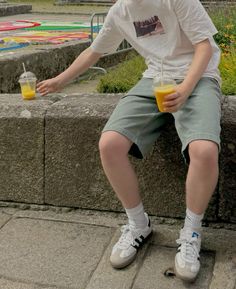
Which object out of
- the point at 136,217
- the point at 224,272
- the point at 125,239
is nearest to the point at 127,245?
the point at 125,239

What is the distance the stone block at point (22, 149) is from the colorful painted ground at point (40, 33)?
12.7 feet

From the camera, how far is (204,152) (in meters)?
2.29

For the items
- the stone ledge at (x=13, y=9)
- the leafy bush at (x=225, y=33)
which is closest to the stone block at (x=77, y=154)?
the leafy bush at (x=225, y=33)

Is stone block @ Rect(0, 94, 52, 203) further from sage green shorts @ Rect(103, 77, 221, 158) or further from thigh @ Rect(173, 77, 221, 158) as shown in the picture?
thigh @ Rect(173, 77, 221, 158)

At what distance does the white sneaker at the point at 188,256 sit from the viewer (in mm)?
2326

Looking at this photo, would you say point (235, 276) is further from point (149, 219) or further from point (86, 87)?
point (86, 87)

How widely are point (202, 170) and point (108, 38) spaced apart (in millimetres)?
1019

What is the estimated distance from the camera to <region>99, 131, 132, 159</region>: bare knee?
247cm

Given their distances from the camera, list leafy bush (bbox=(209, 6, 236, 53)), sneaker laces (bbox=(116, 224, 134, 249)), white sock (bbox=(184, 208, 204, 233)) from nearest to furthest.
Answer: white sock (bbox=(184, 208, 204, 233)) → sneaker laces (bbox=(116, 224, 134, 249)) → leafy bush (bbox=(209, 6, 236, 53))

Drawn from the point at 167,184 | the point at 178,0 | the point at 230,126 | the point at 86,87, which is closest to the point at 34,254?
the point at 167,184

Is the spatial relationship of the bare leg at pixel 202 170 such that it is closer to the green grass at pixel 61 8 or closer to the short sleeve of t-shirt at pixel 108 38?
the short sleeve of t-shirt at pixel 108 38

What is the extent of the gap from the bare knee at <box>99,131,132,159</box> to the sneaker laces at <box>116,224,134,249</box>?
39 cm

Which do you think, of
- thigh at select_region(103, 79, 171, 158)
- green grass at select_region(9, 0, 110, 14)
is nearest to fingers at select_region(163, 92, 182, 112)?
thigh at select_region(103, 79, 171, 158)

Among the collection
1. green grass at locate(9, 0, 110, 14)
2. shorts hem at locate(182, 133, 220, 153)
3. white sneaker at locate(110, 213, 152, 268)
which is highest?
shorts hem at locate(182, 133, 220, 153)
